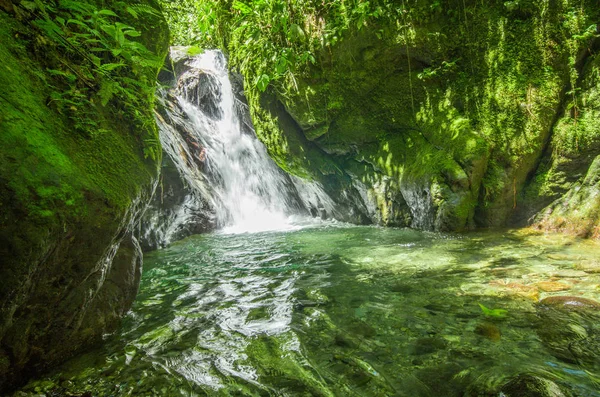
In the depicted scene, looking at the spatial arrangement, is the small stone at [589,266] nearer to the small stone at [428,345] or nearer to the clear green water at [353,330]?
the clear green water at [353,330]

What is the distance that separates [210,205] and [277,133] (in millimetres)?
3707

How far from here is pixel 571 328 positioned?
2.17 metres

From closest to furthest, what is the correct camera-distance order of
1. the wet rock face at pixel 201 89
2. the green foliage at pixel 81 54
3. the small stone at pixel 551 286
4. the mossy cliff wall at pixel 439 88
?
1. the green foliage at pixel 81 54
2. the small stone at pixel 551 286
3. the mossy cliff wall at pixel 439 88
4. the wet rock face at pixel 201 89

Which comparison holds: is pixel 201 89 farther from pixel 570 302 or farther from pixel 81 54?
pixel 570 302

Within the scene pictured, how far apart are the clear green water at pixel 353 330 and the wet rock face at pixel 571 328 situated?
0.01 m

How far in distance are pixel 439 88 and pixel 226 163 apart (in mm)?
7755

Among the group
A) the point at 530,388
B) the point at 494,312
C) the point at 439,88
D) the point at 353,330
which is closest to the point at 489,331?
the point at 494,312

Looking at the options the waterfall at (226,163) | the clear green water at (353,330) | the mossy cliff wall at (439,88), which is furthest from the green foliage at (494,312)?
the waterfall at (226,163)

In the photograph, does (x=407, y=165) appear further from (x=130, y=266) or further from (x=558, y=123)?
(x=130, y=266)

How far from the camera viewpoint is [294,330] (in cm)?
248

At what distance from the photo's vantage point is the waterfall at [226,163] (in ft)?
34.6

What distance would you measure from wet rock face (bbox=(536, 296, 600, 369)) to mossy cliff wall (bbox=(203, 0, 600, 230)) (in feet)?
11.7

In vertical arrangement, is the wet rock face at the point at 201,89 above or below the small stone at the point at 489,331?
above

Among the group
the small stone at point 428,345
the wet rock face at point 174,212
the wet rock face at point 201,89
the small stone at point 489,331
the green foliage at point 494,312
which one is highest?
the wet rock face at point 201,89
